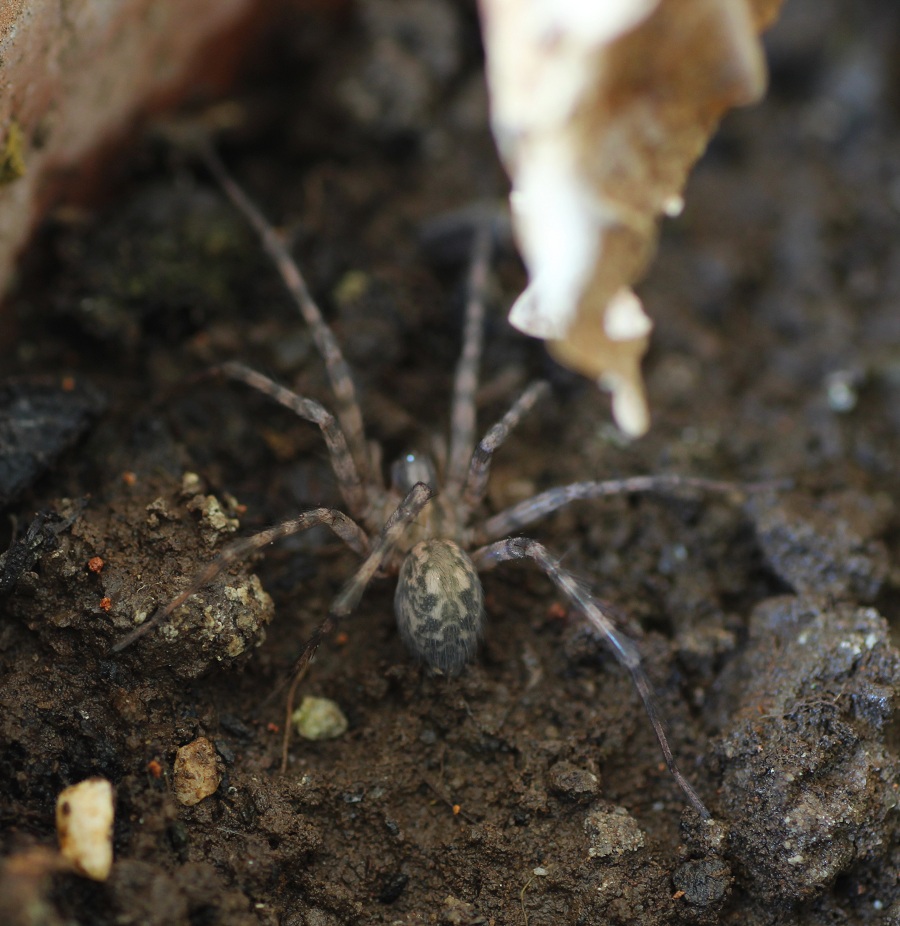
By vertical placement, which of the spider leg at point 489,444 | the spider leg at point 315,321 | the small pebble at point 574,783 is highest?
the spider leg at point 315,321

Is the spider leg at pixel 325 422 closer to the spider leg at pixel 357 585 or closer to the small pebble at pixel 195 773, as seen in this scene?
the spider leg at pixel 357 585

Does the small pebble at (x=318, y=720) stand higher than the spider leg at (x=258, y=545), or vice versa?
the spider leg at (x=258, y=545)

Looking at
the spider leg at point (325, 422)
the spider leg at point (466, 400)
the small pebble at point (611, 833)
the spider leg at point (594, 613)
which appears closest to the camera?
the small pebble at point (611, 833)

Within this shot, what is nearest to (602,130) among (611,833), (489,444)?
(489,444)

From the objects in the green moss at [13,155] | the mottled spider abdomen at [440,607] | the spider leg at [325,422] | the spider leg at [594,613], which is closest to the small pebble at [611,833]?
→ the spider leg at [594,613]

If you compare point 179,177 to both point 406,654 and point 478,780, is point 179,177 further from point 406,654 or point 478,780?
point 478,780

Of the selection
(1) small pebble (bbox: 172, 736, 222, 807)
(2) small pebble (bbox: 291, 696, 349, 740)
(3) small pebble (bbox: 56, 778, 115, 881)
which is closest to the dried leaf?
(2) small pebble (bbox: 291, 696, 349, 740)

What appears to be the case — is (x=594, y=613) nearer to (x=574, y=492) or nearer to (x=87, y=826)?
(x=574, y=492)
